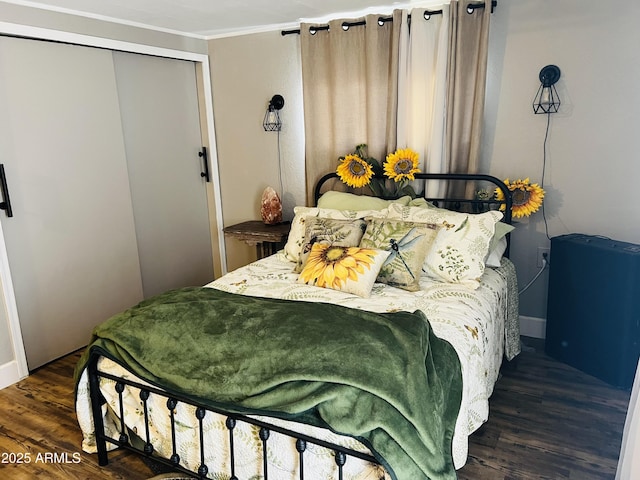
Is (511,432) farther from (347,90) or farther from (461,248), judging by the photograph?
(347,90)

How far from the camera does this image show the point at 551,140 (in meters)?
2.99

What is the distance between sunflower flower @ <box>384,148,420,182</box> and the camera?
320 centimetres

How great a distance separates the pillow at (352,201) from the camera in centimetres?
314

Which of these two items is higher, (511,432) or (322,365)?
(322,365)

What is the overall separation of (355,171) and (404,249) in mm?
938

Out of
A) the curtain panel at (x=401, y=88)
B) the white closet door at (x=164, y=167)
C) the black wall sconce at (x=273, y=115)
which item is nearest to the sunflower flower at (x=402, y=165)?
the curtain panel at (x=401, y=88)

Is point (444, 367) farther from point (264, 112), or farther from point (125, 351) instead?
point (264, 112)

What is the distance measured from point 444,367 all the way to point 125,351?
1.25 m

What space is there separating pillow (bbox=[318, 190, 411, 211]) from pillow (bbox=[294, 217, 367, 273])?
0.29 metres

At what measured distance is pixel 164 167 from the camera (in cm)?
384

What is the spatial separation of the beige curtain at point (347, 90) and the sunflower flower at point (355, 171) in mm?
163

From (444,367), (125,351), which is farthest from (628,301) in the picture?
(125,351)

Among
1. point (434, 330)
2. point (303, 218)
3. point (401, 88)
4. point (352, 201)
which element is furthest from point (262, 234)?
point (434, 330)

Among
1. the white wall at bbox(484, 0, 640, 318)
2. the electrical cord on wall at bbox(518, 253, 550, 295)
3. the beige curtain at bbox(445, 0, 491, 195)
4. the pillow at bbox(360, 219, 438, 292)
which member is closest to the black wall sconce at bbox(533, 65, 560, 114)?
the white wall at bbox(484, 0, 640, 318)
